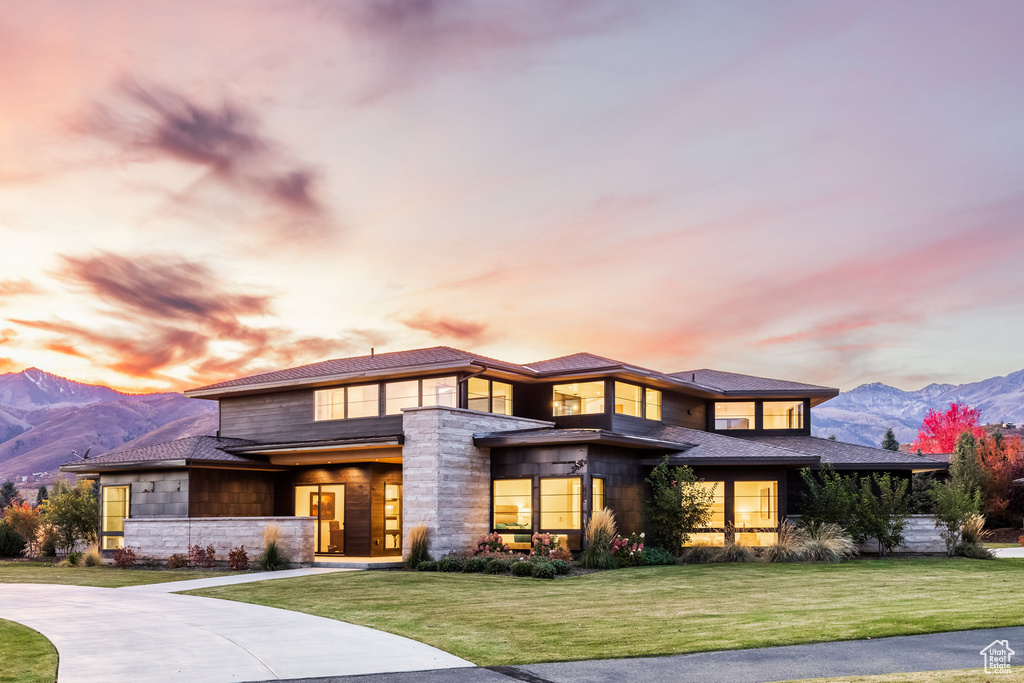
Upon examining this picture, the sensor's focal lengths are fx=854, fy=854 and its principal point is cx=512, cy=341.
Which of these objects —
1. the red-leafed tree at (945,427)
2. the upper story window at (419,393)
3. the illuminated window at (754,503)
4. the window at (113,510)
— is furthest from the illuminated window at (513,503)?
the red-leafed tree at (945,427)

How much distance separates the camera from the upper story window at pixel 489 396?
2633cm

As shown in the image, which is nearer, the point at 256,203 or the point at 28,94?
the point at 28,94

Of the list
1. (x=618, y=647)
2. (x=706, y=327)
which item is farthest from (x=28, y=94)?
(x=706, y=327)

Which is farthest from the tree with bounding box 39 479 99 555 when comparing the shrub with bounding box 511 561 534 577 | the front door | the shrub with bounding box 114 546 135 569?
the shrub with bounding box 511 561 534 577

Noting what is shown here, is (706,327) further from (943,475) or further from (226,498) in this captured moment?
(226,498)

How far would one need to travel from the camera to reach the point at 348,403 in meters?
28.0

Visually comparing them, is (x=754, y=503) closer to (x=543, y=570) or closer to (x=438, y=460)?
(x=543, y=570)

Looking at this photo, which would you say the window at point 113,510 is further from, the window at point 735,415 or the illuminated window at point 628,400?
the window at point 735,415

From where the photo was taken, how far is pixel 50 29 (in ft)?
60.8

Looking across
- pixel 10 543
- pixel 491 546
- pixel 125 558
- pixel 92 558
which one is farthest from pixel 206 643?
pixel 10 543

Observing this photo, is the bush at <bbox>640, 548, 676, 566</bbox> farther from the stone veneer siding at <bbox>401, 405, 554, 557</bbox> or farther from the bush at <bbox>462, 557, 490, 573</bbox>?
the stone veneer siding at <bbox>401, 405, 554, 557</bbox>

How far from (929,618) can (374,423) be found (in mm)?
18539

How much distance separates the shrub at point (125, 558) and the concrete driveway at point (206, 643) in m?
10.1

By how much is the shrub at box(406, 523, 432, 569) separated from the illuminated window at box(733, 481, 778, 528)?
9.53 meters
